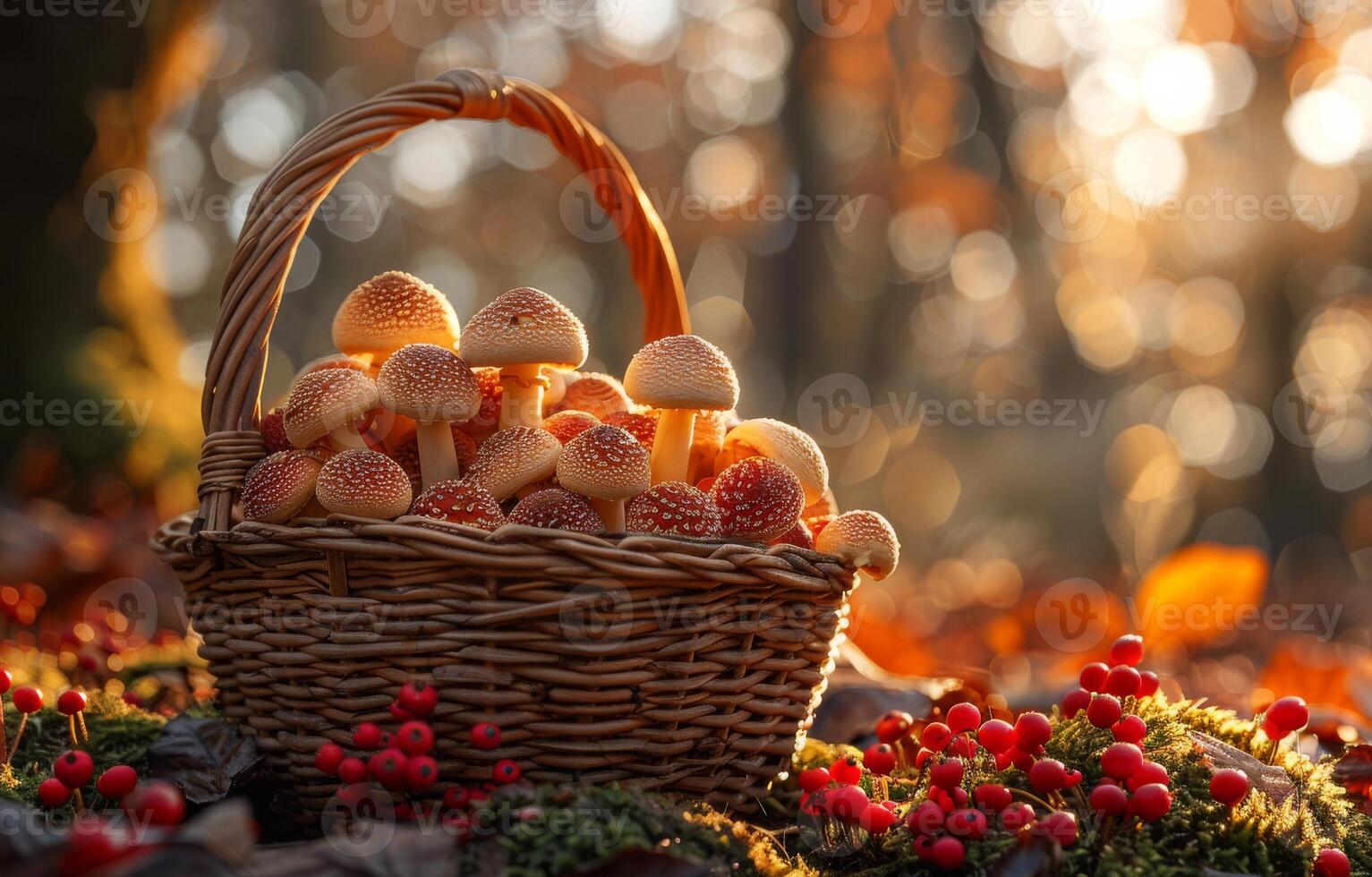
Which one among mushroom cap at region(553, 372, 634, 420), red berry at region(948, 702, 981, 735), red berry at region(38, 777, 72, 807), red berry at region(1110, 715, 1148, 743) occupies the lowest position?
red berry at region(38, 777, 72, 807)

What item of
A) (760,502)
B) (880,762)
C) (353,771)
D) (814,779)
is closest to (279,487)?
(353,771)

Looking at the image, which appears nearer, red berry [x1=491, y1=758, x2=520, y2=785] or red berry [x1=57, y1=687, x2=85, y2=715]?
red berry [x1=491, y1=758, x2=520, y2=785]

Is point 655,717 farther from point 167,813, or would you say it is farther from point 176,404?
point 176,404

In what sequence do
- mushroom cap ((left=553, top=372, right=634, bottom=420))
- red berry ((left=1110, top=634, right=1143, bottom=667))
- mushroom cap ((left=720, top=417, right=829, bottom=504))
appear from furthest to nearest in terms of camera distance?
mushroom cap ((left=553, top=372, right=634, bottom=420))
mushroom cap ((left=720, top=417, right=829, bottom=504))
red berry ((left=1110, top=634, right=1143, bottom=667))

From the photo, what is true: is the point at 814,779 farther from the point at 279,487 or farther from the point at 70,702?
the point at 70,702

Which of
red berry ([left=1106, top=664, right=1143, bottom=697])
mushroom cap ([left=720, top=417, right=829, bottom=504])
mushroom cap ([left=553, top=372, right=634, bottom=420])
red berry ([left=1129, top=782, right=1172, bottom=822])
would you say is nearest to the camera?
red berry ([left=1129, top=782, right=1172, bottom=822])

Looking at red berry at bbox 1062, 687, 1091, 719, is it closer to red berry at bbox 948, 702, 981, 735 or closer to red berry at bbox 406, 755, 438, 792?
red berry at bbox 948, 702, 981, 735

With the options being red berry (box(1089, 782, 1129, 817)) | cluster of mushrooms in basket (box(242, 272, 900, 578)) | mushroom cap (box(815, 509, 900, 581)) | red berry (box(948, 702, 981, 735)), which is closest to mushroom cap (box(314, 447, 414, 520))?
cluster of mushrooms in basket (box(242, 272, 900, 578))
